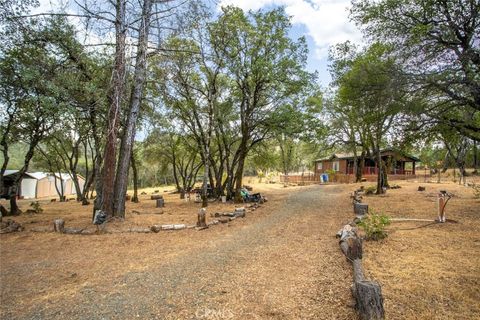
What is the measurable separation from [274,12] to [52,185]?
3698 cm

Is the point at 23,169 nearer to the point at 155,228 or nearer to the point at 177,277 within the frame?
the point at 155,228

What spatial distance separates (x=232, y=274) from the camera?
4.76 meters

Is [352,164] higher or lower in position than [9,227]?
higher

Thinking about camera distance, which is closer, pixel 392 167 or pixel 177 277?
pixel 177 277

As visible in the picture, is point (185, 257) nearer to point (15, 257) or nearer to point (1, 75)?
point (15, 257)

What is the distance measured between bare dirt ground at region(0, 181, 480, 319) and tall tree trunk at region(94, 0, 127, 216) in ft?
5.47

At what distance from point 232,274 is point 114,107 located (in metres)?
6.79

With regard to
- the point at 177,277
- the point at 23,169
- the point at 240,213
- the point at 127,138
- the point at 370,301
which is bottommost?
the point at 177,277

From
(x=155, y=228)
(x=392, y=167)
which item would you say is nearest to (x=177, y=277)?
(x=155, y=228)

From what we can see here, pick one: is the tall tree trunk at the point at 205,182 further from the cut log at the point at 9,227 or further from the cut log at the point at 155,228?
the cut log at the point at 9,227

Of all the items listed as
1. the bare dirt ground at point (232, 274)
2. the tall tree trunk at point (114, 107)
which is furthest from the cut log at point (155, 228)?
the tall tree trunk at point (114, 107)

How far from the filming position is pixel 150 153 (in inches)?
949

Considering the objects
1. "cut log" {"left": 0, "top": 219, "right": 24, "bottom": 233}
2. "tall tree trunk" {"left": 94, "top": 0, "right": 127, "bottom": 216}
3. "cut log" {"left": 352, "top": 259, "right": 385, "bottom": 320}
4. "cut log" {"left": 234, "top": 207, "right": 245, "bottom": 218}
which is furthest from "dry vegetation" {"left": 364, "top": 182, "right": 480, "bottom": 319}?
"cut log" {"left": 0, "top": 219, "right": 24, "bottom": 233}

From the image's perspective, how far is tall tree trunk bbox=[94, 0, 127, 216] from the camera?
805 cm
